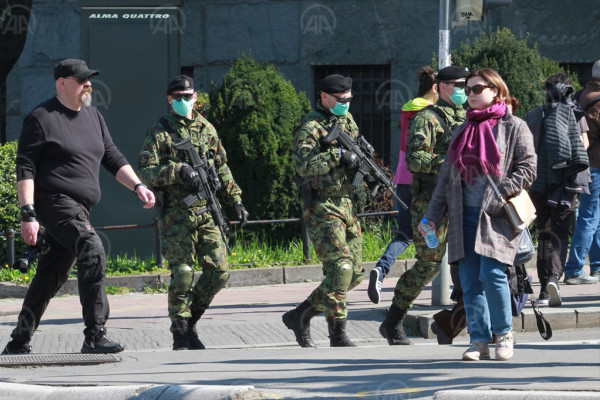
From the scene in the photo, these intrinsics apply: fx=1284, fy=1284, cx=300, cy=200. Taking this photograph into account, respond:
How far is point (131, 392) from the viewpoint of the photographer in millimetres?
6348

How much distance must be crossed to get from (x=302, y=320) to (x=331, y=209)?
819mm

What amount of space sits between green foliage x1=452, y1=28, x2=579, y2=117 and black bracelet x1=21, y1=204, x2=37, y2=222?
7900 millimetres

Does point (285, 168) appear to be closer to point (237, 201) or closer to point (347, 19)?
point (347, 19)

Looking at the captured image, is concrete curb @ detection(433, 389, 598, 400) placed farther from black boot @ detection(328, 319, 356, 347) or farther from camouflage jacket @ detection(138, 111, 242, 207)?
camouflage jacket @ detection(138, 111, 242, 207)

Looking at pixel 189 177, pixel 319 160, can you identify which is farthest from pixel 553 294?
pixel 189 177

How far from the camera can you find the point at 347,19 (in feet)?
57.0

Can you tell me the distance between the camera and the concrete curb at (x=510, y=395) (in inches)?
224

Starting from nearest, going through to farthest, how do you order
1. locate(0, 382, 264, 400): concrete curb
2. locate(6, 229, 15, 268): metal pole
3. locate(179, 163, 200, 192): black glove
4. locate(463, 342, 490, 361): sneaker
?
locate(0, 382, 264, 400): concrete curb < locate(463, 342, 490, 361): sneaker < locate(179, 163, 200, 192): black glove < locate(6, 229, 15, 268): metal pole

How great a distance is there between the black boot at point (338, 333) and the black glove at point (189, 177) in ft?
4.14

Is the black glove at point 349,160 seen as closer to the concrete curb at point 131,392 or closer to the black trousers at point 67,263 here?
the black trousers at point 67,263

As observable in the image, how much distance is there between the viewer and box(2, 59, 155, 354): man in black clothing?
7.70 m

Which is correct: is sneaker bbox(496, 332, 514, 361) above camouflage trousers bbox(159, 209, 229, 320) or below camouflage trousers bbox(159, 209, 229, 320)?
below

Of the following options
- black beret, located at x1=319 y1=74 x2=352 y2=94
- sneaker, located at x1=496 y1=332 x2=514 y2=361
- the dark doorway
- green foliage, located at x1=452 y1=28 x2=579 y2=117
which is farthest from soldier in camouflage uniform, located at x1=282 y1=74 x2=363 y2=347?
the dark doorway

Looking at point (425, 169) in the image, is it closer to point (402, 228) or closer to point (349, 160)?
point (349, 160)
